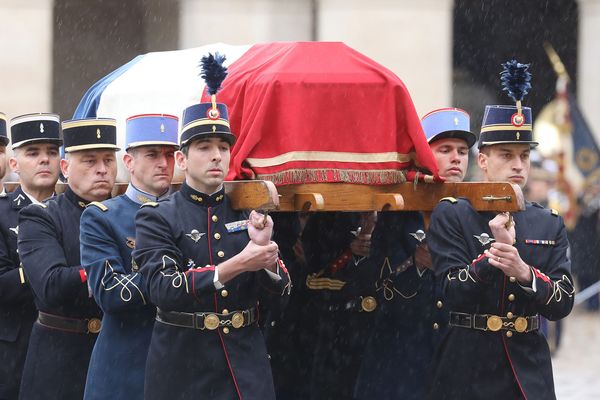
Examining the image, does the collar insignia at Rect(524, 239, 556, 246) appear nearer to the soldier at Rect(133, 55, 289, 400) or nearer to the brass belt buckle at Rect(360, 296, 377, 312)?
the soldier at Rect(133, 55, 289, 400)

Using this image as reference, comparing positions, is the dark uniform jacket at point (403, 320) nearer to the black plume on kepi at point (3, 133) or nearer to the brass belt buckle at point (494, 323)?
the brass belt buckle at point (494, 323)

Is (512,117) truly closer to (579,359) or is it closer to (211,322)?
(211,322)

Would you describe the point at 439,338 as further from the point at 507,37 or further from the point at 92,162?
the point at 507,37

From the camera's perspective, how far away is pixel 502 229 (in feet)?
17.9

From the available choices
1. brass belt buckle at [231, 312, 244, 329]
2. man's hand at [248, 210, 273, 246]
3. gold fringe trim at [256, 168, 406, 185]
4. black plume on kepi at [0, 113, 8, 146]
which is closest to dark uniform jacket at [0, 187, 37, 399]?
black plume on kepi at [0, 113, 8, 146]

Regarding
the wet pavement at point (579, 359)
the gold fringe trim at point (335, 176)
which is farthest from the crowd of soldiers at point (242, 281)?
the wet pavement at point (579, 359)

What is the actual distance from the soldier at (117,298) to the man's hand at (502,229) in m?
1.43

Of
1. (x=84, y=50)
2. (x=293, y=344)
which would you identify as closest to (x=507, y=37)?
(x=84, y=50)

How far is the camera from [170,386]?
5.37 meters

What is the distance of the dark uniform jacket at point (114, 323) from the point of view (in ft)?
19.1

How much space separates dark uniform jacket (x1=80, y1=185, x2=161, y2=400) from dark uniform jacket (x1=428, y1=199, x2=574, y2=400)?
1339 mm

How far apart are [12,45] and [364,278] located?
12704mm

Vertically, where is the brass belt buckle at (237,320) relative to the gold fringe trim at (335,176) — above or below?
below

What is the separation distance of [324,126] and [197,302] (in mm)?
1328
